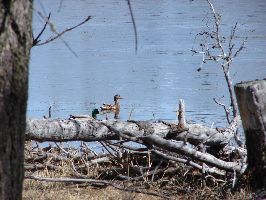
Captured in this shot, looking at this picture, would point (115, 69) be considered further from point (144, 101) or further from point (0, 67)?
point (0, 67)

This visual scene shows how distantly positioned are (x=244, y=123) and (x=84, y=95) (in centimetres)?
1423

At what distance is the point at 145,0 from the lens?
64750mm

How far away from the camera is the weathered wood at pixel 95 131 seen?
24.2 ft

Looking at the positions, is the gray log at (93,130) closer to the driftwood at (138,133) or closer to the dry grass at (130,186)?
the driftwood at (138,133)

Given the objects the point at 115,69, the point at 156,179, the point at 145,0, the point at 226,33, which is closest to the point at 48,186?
the point at 156,179

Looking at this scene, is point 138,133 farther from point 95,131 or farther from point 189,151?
point 189,151

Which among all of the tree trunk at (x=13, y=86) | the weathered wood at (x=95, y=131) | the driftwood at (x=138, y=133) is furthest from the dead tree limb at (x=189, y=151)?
the tree trunk at (x=13, y=86)

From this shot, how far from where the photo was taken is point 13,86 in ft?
13.1

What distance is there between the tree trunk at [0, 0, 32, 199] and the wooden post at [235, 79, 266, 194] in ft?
10.0

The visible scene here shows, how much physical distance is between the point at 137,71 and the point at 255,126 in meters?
18.6

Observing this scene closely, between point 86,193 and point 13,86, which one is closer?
point 13,86

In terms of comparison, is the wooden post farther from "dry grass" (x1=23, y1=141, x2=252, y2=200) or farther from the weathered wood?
the weathered wood

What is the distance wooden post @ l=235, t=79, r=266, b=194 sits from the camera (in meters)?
→ 6.71

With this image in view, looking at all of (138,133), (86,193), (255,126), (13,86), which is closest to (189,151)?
(255,126)
